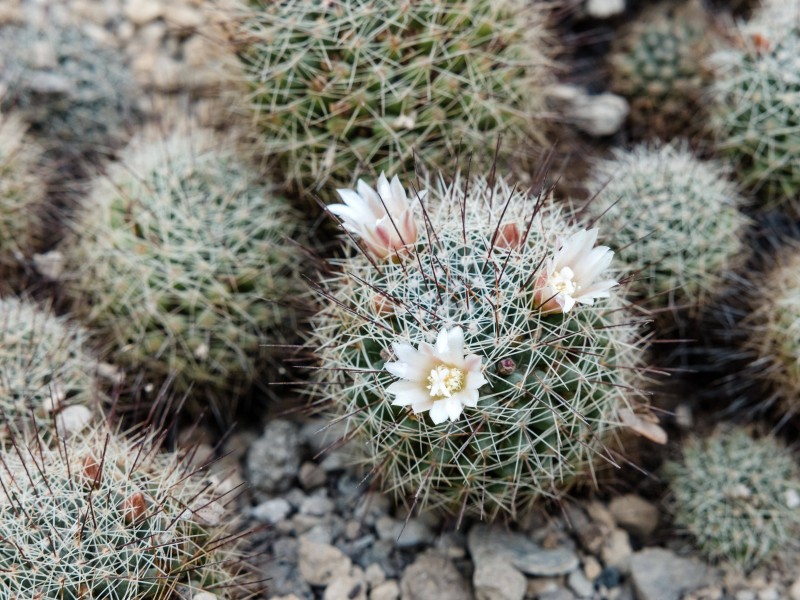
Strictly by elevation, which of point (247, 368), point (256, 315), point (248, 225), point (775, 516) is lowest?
point (775, 516)

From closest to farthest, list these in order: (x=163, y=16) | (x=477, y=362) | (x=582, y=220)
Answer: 1. (x=477, y=362)
2. (x=582, y=220)
3. (x=163, y=16)

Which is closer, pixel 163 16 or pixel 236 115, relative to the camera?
pixel 236 115

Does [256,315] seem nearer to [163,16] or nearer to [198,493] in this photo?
[198,493]

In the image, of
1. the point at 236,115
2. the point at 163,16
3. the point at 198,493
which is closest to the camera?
the point at 198,493

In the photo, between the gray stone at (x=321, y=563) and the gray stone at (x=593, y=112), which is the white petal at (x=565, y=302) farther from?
the gray stone at (x=593, y=112)

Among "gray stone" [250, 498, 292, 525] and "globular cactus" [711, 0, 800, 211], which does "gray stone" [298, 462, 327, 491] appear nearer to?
"gray stone" [250, 498, 292, 525]

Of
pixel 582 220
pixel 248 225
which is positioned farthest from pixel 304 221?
pixel 582 220

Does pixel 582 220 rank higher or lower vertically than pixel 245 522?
higher
